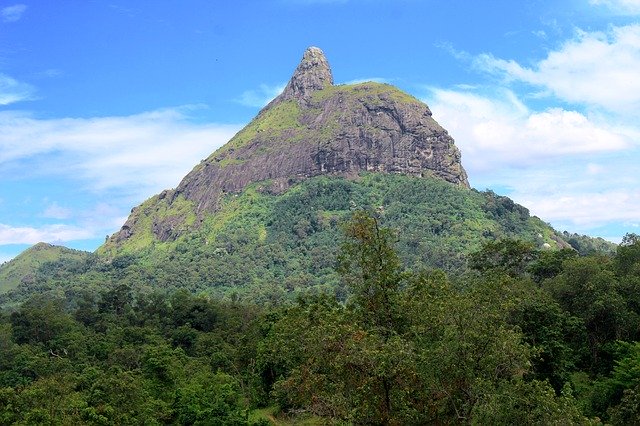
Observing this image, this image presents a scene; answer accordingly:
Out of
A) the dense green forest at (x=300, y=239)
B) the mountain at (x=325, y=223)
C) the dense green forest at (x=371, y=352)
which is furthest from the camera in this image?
the mountain at (x=325, y=223)

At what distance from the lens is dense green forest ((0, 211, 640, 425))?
1720 centimetres

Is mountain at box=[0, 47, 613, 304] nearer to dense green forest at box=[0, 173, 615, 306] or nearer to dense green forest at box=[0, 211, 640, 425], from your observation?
dense green forest at box=[0, 173, 615, 306]

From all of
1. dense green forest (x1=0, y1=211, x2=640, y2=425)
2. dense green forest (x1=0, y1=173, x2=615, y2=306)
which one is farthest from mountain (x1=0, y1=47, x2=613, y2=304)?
dense green forest (x1=0, y1=211, x2=640, y2=425)

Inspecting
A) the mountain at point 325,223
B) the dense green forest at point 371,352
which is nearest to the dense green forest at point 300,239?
the mountain at point 325,223

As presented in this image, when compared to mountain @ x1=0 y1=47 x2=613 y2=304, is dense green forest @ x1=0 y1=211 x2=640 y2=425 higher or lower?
lower

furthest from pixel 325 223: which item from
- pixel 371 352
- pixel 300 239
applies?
pixel 371 352

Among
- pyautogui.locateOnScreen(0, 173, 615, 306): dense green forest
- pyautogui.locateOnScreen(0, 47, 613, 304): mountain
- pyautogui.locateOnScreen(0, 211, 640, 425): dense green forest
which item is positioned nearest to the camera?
pyautogui.locateOnScreen(0, 211, 640, 425): dense green forest

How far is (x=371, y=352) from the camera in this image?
16297 millimetres

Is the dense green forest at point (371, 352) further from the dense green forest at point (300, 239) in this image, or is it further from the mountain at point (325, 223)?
the dense green forest at point (300, 239)

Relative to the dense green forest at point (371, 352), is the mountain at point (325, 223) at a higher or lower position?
higher

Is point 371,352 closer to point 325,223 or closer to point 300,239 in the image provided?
point 300,239

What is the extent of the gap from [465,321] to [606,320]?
32.7 metres

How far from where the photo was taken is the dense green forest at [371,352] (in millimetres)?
17203

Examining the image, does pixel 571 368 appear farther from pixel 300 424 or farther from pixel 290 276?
pixel 290 276
